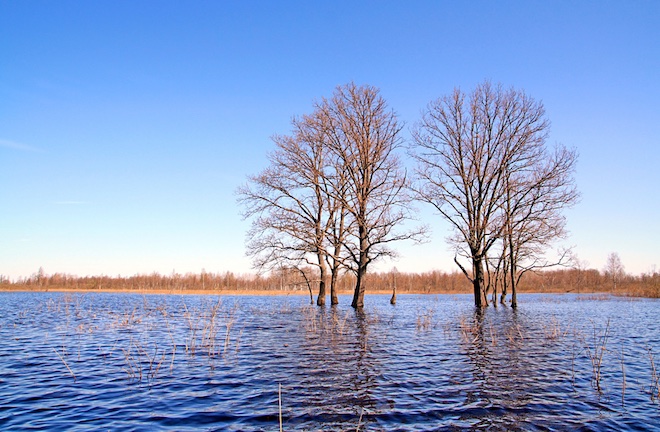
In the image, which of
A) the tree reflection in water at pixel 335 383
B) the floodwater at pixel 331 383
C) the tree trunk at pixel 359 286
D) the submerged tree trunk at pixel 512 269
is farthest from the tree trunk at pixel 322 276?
the tree reflection in water at pixel 335 383

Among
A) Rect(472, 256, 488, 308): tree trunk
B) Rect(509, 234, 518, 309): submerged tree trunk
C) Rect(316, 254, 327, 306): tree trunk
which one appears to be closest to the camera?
Rect(472, 256, 488, 308): tree trunk

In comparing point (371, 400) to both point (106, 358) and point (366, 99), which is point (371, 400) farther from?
point (366, 99)

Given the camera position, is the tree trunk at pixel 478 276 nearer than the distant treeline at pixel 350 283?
Yes

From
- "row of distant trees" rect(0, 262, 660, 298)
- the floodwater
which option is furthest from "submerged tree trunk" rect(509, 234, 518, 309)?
"row of distant trees" rect(0, 262, 660, 298)

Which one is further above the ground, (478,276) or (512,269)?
(512,269)

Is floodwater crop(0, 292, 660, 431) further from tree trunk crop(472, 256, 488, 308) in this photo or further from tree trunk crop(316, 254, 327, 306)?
tree trunk crop(316, 254, 327, 306)

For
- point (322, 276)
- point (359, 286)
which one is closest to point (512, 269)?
point (359, 286)

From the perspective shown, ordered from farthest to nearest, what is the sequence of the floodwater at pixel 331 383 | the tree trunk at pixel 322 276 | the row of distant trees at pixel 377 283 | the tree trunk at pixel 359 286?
the row of distant trees at pixel 377 283
the tree trunk at pixel 322 276
the tree trunk at pixel 359 286
the floodwater at pixel 331 383

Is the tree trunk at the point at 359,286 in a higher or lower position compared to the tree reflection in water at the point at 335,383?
higher

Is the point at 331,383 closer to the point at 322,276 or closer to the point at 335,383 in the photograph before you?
the point at 335,383

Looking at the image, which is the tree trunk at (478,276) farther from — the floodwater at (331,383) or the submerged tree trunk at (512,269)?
the floodwater at (331,383)

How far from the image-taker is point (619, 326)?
61.2ft

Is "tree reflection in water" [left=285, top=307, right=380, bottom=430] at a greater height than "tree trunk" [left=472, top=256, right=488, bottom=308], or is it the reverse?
"tree trunk" [left=472, top=256, right=488, bottom=308]

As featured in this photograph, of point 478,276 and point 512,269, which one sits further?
point 512,269
